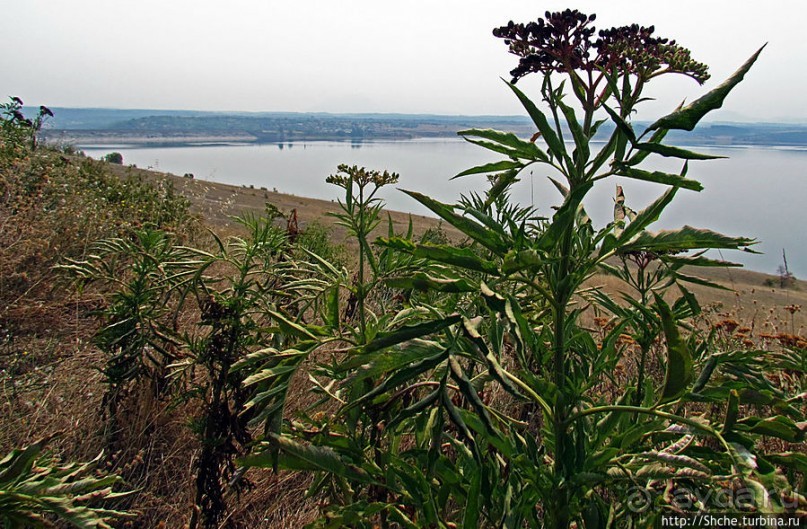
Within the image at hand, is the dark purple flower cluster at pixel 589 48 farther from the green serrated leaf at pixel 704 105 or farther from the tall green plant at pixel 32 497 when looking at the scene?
the tall green plant at pixel 32 497

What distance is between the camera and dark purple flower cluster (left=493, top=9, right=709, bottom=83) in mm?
1305

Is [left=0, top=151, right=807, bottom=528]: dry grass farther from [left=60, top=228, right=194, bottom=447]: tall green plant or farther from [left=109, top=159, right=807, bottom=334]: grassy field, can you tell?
[left=109, top=159, right=807, bottom=334]: grassy field

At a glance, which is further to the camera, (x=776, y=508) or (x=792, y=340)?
(x=792, y=340)

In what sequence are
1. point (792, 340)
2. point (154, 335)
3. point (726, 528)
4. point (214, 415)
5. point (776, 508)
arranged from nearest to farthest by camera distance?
point (776, 508)
point (726, 528)
point (214, 415)
point (154, 335)
point (792, 340)

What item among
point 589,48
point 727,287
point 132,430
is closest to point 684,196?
point 727,287

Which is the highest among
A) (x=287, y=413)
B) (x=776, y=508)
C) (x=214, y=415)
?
(x=776, y=508)

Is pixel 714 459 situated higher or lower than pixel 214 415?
higher

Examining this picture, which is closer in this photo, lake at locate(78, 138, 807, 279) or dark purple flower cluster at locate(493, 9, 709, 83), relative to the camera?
dark purple flower cluster at locate(493, 9, 709, 83)

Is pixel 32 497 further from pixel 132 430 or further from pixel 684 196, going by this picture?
pixel 684 196

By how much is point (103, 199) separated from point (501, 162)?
5.79 metres

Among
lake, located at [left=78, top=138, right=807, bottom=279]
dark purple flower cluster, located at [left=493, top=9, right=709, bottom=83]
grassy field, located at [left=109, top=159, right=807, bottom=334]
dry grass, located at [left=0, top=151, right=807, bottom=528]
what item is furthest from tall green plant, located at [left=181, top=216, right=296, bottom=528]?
lake, located at [left=78, top=138, right=807, bottom=279]

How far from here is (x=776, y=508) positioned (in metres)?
0.88

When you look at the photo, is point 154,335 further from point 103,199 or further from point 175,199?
point 175,199

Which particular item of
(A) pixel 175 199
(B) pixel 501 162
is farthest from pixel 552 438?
(A) pixel 175 199
